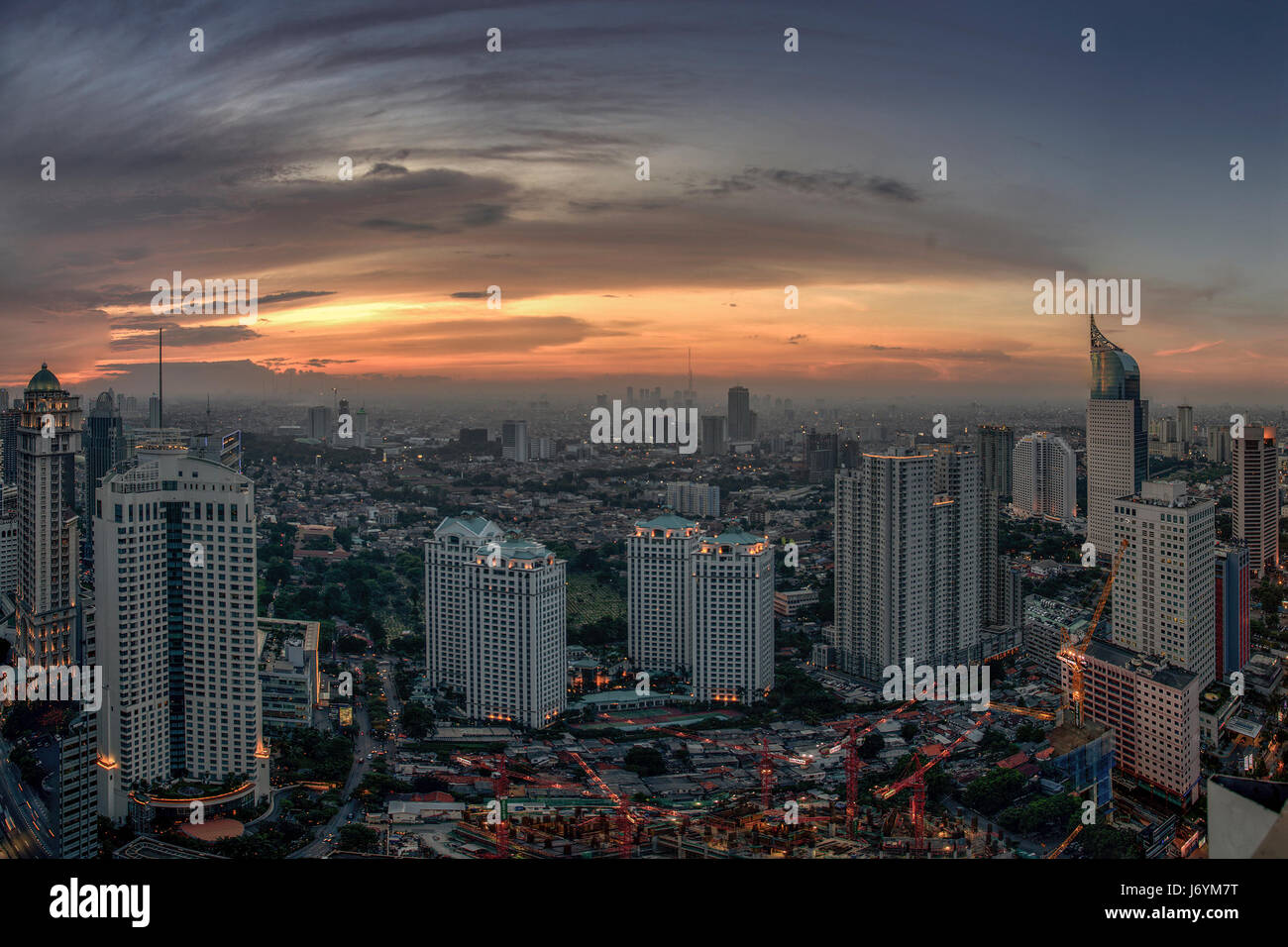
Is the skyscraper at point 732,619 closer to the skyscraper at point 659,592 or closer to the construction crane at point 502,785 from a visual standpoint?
the skyscraper at point 659,592

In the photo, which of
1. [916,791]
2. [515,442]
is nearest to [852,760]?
[916,791]

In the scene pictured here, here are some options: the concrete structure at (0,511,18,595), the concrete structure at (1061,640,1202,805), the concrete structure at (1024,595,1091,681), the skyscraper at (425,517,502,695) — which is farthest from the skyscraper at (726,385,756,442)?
the concrete structure at (0,511,18,595)

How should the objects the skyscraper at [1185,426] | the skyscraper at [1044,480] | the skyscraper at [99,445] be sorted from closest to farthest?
the skyscraper at [99,445]
the skyscraper at [1185,426]
the skyscraper at [1044,480]

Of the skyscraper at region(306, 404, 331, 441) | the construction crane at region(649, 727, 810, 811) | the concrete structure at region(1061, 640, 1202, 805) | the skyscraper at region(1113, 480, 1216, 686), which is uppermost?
the skyscraper at region(306, 404, 331, 441)

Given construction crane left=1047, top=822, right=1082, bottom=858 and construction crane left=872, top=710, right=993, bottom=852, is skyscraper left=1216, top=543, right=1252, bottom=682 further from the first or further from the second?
construction crane left=1047, top=822, right=1082, bottom=858

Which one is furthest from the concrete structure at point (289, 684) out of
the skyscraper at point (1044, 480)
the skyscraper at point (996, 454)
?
the skyscraper at point (1044, 480)

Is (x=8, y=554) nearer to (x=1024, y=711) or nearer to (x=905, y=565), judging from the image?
(x=905, y=565)
